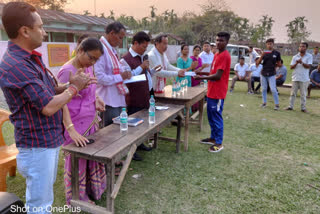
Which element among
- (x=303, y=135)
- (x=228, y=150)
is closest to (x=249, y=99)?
(x=303, y=135)

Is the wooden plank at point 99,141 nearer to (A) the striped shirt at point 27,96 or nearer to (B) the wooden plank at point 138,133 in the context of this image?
(B) the wooden plank at point 138,133

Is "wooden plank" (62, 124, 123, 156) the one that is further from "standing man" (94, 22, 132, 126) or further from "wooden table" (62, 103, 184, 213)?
"standing man" (94, 22, 132, 126)

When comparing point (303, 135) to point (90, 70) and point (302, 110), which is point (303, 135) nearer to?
point (302, 110)

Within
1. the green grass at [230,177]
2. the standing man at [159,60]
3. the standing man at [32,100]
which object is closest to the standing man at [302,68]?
the green grass at [230,177]

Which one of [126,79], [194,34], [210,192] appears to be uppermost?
[194,34]

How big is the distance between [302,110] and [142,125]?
6.08m

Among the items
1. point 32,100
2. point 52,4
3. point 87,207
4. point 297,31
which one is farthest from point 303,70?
point 297,31

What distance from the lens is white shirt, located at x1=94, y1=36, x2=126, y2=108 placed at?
2.79 meters

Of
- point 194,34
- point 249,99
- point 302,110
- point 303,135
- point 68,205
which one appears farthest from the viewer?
point 194,34

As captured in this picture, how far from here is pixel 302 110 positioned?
22.3 feet

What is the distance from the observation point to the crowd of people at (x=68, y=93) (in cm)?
141

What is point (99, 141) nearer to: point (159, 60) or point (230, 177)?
point (230, 177)

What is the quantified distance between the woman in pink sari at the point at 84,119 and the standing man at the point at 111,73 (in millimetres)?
306

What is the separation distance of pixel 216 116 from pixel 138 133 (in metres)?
1.96
